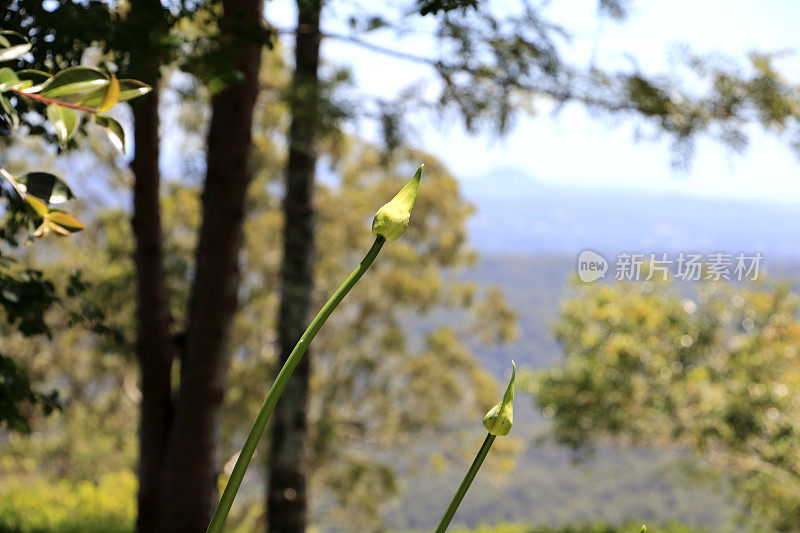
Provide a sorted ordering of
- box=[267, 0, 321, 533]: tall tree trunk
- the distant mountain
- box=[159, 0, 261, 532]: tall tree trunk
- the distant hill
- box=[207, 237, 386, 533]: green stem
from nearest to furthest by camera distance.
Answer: box=[207, 237, 386, 533]: green stem → box=[159, 0, 261, 532]: tall tree trunk → box=[267, 0, 321, 533]: tall tree trunk → the distant hill → the distant mountain

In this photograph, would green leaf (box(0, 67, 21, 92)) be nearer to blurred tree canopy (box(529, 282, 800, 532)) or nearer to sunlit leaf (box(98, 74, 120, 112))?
sunlit leaf (box(98, 74, 120, 112))

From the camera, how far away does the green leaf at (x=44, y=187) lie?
2.29 feet

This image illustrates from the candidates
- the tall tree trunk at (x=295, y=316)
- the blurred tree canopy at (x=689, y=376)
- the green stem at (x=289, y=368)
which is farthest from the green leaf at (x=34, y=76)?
the blurred tree canopy at (x=689, y=376)

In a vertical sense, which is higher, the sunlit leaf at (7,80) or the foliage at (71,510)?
the sunlit leaf at (7,80)

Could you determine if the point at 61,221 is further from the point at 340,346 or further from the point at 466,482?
the point at 340,346

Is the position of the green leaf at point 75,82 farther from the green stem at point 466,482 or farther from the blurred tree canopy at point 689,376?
the blurred tree canopy at point 689,376

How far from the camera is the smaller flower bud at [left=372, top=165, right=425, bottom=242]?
56 cm

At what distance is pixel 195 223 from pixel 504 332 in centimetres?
358

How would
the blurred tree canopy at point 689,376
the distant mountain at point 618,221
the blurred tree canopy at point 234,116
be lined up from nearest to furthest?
the blurred tree canopy at point 234,116 < the blurred tree canopy at point 689,376 < the distant mountain at point 618,221

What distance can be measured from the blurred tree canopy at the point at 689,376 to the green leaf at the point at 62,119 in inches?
172

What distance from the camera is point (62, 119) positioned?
0.63 meters

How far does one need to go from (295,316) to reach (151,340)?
4.65 feet

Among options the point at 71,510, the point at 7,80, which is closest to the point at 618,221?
the point at 71,510

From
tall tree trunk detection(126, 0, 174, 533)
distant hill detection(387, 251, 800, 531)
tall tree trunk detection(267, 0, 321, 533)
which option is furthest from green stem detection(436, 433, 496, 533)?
distant hill detection(387, 251, 800, 531)
